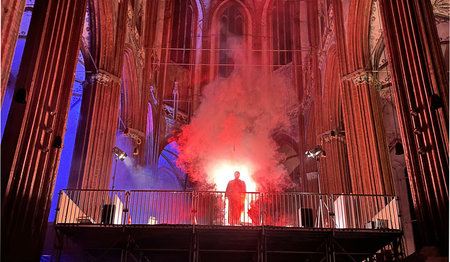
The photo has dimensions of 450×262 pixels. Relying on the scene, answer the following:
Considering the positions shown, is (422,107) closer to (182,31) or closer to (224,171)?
(224,171)

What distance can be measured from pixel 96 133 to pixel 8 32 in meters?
7.17

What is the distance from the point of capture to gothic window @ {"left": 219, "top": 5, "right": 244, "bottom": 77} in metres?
28.1

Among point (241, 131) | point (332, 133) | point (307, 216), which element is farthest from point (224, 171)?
point (307, 216)

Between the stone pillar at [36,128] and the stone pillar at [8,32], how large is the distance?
1058mm

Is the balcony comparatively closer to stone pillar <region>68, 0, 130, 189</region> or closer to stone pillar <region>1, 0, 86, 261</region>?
stone pillar <region>1, 0, 86, 261</region>

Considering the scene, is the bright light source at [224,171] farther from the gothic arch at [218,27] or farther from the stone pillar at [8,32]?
the stone pillar at [8,32]

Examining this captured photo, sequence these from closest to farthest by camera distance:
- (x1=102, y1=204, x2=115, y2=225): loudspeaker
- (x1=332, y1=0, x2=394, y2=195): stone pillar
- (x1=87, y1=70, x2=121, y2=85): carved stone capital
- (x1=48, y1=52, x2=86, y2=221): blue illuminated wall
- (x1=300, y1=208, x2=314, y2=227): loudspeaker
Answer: (x1=102, y1=204, x2=115, y2=225): loudspeaker
(x1=300, y1=208, x2=314, y2=227): loudspeaker
(x1=332, y1=0, x2=394, y2=195): stone pillar
(x1=87, y1=70, x2=121, y2=85): carved stone capital
(x1=48, y1=52, x2=86, y2=221): blue illuminated wall

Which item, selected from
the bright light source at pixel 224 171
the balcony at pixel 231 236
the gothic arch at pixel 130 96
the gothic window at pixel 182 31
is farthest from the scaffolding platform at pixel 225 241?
the gothic window at pixel 182 31

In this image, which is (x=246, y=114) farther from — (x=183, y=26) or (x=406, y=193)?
(x=406, y=193)

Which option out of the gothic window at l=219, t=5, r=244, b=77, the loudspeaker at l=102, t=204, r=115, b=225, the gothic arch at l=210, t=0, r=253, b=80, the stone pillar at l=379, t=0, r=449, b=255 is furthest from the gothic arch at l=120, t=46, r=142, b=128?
the stone pillar at l=379, t=0, r=449, b=255

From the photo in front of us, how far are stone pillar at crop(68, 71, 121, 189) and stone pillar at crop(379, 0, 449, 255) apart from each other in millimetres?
9016

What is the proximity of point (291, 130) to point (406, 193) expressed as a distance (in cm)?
797

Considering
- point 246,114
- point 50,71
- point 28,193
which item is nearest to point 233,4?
point 246,114

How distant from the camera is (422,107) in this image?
31.8ft
